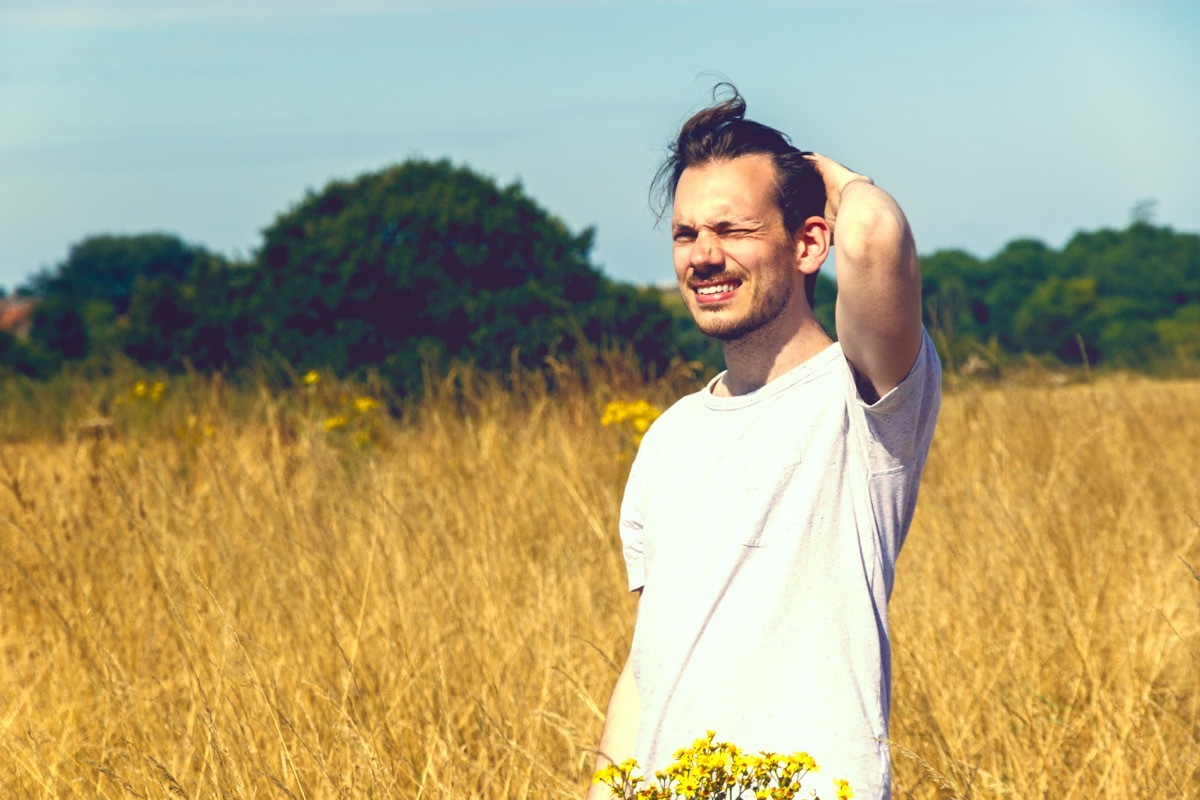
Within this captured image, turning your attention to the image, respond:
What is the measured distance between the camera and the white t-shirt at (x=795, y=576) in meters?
1.52

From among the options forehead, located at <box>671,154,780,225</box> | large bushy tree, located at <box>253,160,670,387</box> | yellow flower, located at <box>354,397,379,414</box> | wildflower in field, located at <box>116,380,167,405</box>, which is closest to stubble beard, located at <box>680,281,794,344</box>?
forehead, located at <box>671,154,780,225</box>

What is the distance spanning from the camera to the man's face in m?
1.67

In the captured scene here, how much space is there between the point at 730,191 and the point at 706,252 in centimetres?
10

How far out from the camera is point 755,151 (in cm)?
175

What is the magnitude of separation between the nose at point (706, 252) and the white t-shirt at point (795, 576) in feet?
0.65

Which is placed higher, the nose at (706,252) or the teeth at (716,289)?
the nose at (706,252)

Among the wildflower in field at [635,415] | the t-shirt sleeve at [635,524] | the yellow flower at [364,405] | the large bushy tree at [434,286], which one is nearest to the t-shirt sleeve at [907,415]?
the t-shirt sleeve at [635,524]

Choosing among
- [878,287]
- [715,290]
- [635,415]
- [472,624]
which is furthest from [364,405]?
[878,287]

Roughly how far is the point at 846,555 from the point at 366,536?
2.61 meters

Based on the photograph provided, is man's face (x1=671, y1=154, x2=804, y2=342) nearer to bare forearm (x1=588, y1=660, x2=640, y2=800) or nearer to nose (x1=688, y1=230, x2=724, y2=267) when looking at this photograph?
nose (x1=688, y1=230, x2=724, y2=267)

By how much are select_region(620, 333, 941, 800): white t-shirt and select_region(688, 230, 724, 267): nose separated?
0.65 ft

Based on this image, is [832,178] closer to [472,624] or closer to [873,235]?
[873,235]

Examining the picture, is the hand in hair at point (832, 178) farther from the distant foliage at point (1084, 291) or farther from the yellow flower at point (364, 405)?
the distant foliage at point (1084, 291)

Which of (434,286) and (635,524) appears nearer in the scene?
(635,524)
